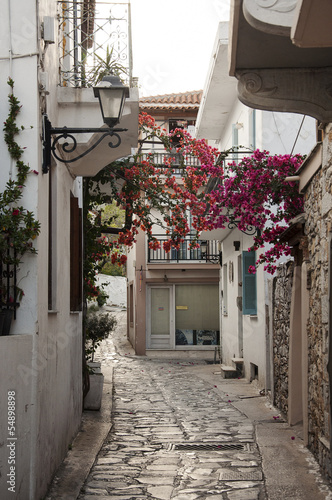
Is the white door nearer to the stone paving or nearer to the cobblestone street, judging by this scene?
the stone paving

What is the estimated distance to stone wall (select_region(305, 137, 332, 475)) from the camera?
6.74m

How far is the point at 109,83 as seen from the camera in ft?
23.4

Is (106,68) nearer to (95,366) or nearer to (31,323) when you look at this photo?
(31,323)

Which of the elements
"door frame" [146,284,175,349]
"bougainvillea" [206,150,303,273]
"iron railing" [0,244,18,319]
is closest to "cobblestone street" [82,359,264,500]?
"iron railing" [0,244,18,319]

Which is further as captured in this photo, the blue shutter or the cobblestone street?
the blue shutter

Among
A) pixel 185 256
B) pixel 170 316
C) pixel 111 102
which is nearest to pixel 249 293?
pixel 111 102

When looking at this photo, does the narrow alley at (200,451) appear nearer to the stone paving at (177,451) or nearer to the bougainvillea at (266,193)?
the stone paving at (177,451)

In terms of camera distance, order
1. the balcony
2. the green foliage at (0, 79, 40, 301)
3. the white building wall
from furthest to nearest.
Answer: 1. the balcony
2. the green foliage at (0, 79, 40, 301)
3. the white building wall

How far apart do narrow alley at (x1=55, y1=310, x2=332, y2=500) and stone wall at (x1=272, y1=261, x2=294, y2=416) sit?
14.1 inches

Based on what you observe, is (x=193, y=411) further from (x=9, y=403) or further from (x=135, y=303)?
(x=135, y=303)

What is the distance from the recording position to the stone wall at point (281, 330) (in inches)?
410

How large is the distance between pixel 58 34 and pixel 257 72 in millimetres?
3246

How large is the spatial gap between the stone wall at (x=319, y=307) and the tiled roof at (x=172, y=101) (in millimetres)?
18947

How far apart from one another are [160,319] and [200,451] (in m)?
18.1
